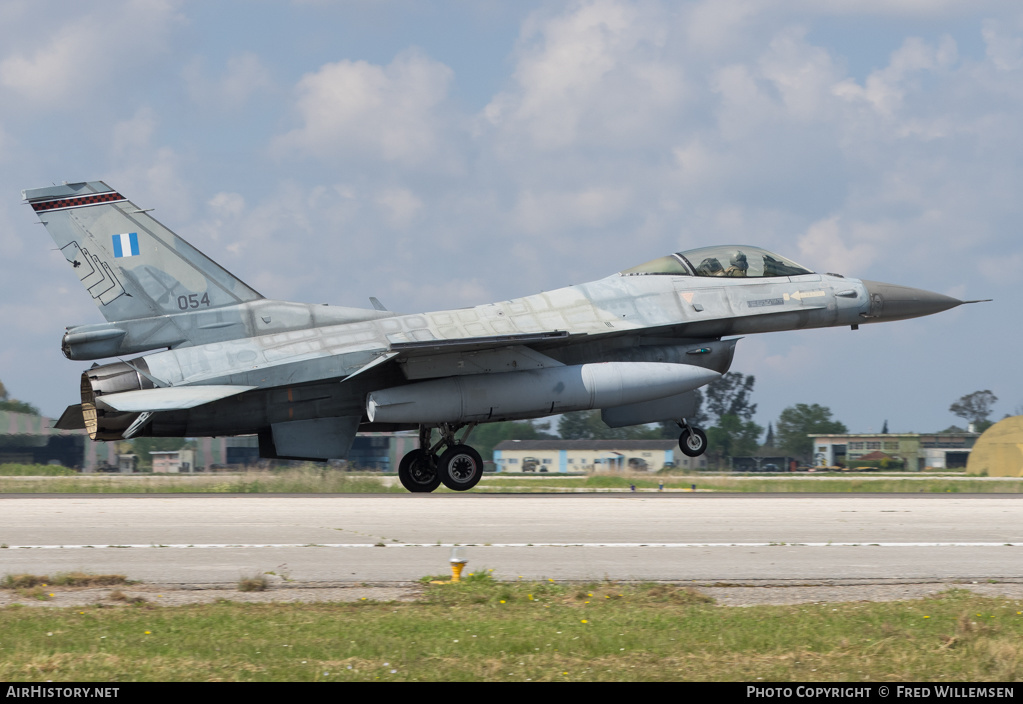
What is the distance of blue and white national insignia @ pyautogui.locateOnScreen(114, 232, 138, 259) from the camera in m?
19.3

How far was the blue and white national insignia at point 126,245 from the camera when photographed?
19.3 meters

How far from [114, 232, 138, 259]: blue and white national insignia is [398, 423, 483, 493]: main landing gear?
6503mm

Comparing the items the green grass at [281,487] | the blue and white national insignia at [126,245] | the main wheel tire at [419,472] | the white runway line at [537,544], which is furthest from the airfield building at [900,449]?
the white runway line at [537,544]

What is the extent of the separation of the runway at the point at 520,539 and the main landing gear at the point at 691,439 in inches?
110

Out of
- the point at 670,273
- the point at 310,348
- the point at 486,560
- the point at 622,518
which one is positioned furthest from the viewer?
the point at 670,273

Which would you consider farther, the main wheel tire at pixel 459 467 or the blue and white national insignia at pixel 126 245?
the main wheel tire at pixel 459 467

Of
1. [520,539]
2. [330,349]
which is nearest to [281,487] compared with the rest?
[330,349]

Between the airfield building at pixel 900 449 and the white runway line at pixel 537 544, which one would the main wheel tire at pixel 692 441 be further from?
the airfield building at pixel 900 449

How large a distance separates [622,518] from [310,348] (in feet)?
25.1

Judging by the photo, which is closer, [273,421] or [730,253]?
[273,421]

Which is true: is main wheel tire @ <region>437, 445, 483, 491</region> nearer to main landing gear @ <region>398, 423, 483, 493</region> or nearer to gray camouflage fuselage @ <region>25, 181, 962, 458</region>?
main landing gear @ <region>398, 423, 483, 493</region>

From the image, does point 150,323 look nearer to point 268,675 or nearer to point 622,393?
point 622,393

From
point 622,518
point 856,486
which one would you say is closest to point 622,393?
point 622,518
